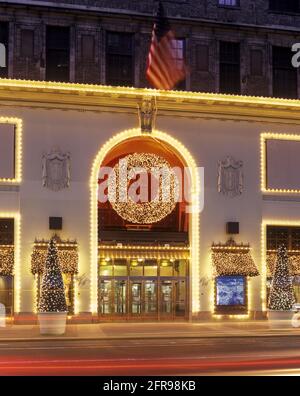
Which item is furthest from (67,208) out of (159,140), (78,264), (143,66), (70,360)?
(70,360)

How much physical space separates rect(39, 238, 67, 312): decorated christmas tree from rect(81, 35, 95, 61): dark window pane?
10.5 meters

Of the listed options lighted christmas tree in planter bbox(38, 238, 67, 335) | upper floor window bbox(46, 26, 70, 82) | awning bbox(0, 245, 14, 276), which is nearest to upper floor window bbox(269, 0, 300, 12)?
upper floor window bbox(46, 26, 70, 82)

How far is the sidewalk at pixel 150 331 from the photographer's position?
29.5 metres

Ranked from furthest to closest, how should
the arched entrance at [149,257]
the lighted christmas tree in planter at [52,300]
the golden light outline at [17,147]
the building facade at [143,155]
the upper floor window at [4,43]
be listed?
the arched entrance at [149,257], the upper floor window at [4,43], the building facade at [143,155], the golden light outline at [17,147], the lighted christmas tree in planter at [52,300]

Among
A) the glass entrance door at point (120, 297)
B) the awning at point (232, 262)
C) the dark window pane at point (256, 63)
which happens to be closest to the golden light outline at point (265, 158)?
the dark window pane at point (256, 63)

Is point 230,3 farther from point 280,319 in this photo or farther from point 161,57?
point 280,319

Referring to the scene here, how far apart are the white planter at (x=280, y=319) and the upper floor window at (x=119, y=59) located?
12794mm

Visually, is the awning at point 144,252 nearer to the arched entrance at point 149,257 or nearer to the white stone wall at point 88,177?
the arched entrance at point 149,257

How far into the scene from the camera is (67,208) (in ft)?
120

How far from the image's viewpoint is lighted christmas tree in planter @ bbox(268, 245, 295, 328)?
3488 centimetres

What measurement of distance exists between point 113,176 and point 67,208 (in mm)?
2824

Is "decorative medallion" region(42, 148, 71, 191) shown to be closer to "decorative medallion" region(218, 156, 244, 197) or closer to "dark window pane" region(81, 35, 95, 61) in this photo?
"dark window pane" region(81, 35, 95, 61)

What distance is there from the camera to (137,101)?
37.6 metres

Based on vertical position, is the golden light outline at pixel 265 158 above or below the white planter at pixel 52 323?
above
